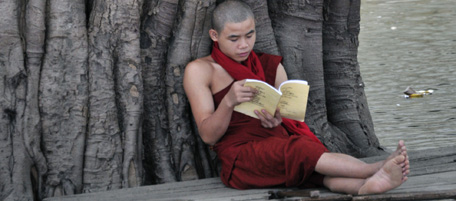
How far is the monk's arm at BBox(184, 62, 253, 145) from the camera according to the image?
4.38m

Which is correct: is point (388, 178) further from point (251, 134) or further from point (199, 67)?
point (199, 67)

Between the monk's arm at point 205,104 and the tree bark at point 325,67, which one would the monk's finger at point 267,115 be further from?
the tree bark at point 325,67

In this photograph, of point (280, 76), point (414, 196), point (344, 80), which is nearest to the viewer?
point (414, 196)

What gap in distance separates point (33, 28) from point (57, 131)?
1.86 ft

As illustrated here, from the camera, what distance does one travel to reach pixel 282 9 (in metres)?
5.45

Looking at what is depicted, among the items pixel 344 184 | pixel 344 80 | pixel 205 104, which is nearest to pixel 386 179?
pixel 344 184

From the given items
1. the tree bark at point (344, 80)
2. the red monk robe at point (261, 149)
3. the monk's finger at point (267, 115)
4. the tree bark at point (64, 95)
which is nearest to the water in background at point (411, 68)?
the tree bark at point (344, 80)

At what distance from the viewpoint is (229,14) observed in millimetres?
4688

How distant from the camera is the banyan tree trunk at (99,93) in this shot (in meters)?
4.61

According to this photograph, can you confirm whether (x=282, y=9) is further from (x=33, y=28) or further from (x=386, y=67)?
(x=386, y=67)

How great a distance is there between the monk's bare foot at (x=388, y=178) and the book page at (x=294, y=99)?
0.62m

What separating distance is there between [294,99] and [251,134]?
334 millimetres

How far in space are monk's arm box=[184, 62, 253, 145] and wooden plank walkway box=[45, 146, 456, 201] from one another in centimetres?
28

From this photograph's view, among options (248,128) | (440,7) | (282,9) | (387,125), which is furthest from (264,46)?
(440,7)
